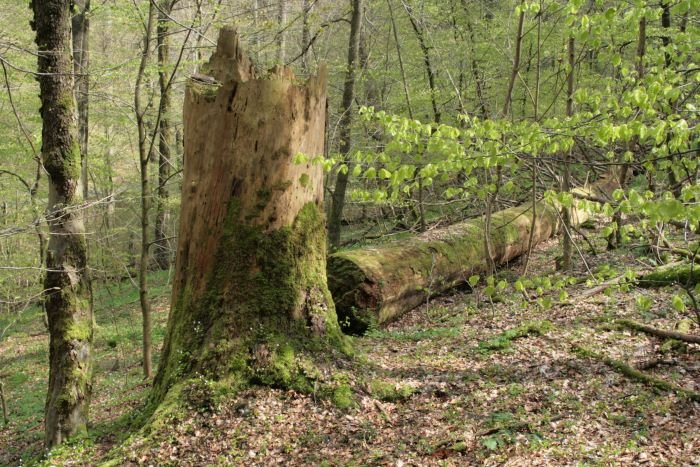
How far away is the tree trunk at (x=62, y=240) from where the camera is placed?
5.38 meters

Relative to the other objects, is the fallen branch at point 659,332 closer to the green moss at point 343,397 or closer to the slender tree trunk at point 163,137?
the green moss at point 343,397

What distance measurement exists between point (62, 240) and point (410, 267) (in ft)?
16.3

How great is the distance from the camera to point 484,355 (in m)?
5.84

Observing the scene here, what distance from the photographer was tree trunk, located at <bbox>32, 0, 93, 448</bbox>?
5.38 meters

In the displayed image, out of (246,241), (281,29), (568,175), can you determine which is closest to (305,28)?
(281,29)

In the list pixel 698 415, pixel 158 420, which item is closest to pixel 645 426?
pixel 698 415

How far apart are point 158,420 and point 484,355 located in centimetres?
355

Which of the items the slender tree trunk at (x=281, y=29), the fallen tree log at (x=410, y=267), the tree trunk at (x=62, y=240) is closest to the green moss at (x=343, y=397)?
the fallen tree log at (x=410, y=267)

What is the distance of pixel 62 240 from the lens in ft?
18.3

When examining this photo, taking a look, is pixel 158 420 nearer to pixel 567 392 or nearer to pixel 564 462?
pixel 564 462

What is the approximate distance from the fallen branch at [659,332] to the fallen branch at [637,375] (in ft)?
2.25

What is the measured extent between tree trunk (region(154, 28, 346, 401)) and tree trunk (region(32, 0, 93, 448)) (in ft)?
4.14

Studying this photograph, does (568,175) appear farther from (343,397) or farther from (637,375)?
(343,397)

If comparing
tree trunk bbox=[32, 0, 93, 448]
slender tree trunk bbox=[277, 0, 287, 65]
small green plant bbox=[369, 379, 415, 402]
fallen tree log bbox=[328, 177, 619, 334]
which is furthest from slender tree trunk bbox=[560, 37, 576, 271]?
tree trunk bbox=[32, 0, 93, 448]
